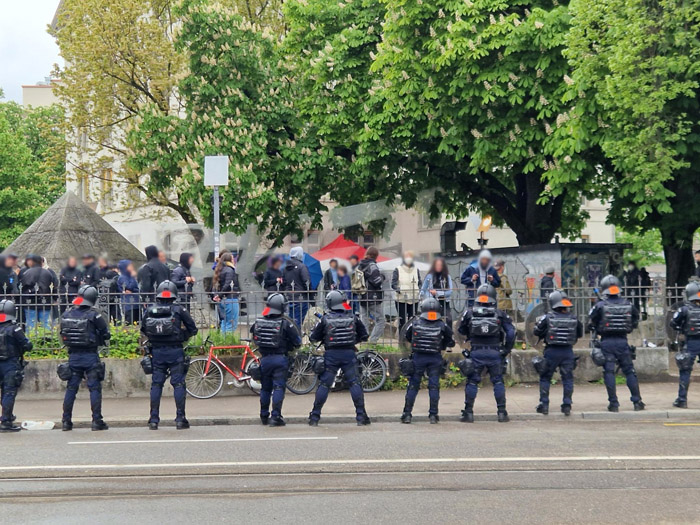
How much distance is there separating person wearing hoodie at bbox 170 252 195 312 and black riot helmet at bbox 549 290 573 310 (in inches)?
226

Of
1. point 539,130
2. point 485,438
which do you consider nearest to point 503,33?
point 539,130

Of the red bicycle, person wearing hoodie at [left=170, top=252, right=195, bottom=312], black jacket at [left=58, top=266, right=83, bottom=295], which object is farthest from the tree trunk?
black jacket at [left=58, top=266, right=83, bottom=295]

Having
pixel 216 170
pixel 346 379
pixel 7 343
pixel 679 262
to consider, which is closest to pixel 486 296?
pixel 346 379

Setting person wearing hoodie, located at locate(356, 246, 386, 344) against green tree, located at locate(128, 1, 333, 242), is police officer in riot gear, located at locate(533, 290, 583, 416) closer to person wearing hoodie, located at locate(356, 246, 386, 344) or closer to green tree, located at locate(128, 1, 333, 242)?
person wearing hoodie, located at locate(356, 246, 386, 344)

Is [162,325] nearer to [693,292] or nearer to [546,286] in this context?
[546,286]

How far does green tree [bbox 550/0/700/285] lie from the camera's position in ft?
48.6

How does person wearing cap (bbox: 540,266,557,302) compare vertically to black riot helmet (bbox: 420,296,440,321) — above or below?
above

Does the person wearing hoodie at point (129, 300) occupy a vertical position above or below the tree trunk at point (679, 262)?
below

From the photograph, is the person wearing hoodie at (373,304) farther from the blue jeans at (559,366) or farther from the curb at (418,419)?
the blue jeans at (559,366)

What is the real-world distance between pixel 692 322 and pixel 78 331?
8.60 m

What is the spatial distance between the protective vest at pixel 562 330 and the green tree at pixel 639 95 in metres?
5.22

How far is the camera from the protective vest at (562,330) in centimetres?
1163

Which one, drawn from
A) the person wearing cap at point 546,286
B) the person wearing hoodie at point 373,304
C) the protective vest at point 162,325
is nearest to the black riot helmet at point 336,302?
the protective vest at point 162,325

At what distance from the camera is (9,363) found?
11.2 m
